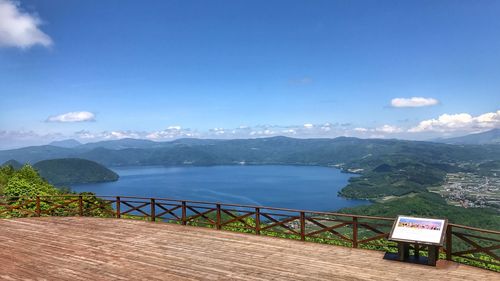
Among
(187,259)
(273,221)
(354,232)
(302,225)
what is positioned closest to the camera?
(187,259)

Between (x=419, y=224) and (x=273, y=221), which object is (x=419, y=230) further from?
(x=273, y=221)

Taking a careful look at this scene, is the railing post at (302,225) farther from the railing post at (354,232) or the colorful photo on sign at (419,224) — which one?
the colorful photo on sign at (419,224)

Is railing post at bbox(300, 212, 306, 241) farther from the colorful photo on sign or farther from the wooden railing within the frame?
the colorful photo on sign

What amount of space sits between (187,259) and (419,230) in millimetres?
6676

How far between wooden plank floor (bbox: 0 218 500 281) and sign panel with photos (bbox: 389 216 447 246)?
0.76 m

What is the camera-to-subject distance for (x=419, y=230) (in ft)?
31.4

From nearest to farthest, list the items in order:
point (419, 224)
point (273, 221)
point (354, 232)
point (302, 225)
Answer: point (419, 224) → point (354, 232) → point (302, 225) → point (273, 221)

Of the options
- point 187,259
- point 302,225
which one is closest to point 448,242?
point 302,225

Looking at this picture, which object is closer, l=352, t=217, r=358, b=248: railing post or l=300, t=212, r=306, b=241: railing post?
l=352, t=217, r=358, b=248: railing post

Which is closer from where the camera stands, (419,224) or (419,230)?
(419,230)

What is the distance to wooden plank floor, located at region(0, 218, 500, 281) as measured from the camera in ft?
29.3

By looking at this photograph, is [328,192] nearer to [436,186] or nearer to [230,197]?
[230,197]

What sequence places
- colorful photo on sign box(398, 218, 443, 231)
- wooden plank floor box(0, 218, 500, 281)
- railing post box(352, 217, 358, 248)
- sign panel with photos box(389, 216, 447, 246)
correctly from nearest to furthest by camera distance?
wooden plank floor box(0, 218, 500, 281) → sign panel with photos box(389, 216, 447, 246) → colorful photo on sign box(398, 218, 443, 231) → railing post box(352, 217, 358, 248)

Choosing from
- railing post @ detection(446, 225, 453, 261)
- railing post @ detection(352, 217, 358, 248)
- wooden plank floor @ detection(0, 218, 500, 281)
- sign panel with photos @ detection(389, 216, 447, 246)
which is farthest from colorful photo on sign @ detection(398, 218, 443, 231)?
railing post @ detection(352, 217, 358, 248)
